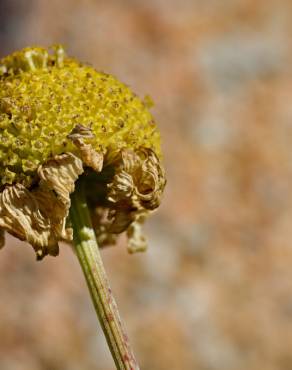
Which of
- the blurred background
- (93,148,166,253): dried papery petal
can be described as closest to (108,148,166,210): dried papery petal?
(93,148,166,253): dried papery petal

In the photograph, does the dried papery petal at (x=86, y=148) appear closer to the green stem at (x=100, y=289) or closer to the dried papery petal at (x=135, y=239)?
the green stem at (x=100, y=289)

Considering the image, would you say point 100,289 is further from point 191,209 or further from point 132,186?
point 191,209

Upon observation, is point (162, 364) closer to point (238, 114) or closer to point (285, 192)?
point (285, 192)

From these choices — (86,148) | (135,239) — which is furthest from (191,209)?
(86,148)

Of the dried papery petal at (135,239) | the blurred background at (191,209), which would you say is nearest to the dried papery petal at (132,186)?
the dried papery petal at (135,239)

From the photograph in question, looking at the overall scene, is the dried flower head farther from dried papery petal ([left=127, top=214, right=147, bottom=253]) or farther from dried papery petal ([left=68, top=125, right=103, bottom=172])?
dried papery petal ([left=127, top=214, right=147, bottom=253])

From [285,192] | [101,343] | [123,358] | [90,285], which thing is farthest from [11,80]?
[285,192]
